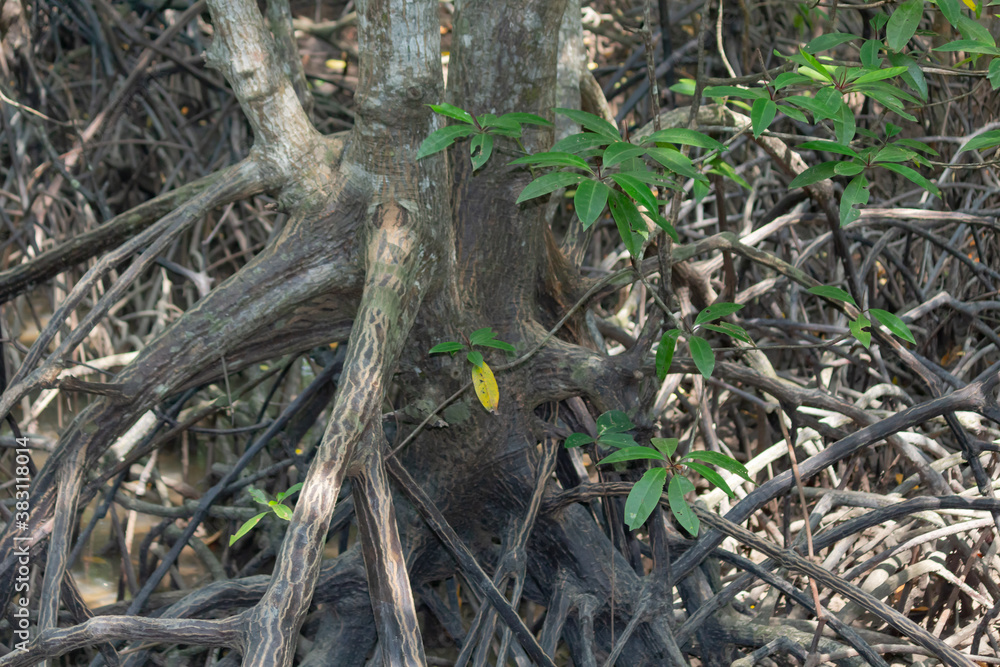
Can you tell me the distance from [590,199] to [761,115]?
0.34 m

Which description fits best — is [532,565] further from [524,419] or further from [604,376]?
[604,376]

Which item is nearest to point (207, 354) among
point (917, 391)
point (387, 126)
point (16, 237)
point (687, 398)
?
point (387, 126)

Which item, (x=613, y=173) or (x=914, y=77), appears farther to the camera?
(x=914, y=77)

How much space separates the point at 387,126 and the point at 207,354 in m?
0.47

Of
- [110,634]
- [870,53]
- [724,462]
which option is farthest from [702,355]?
[110,634]

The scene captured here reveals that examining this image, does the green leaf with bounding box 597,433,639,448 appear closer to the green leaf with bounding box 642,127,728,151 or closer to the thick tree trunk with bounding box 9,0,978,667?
the thick tree trunk with bounding box 9,0,978,667

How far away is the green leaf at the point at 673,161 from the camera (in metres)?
1.03

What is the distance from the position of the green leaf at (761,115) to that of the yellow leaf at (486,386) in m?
0.56

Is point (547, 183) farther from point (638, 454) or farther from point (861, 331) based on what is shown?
point (861, 331)

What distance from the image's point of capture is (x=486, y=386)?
51.4 inches

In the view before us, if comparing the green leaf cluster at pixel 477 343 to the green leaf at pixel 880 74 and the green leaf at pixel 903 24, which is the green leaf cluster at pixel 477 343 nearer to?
the green leaf at pixel 880 74

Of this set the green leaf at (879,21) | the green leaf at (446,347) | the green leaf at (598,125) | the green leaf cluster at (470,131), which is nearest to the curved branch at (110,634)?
the green leaf at (446,347)

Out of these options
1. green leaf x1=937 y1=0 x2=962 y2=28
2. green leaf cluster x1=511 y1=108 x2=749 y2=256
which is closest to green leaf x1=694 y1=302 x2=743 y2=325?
green leaf cluster x1=511 y1=108 x2=749 y2=256

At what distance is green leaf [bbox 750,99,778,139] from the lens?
3.61ft
